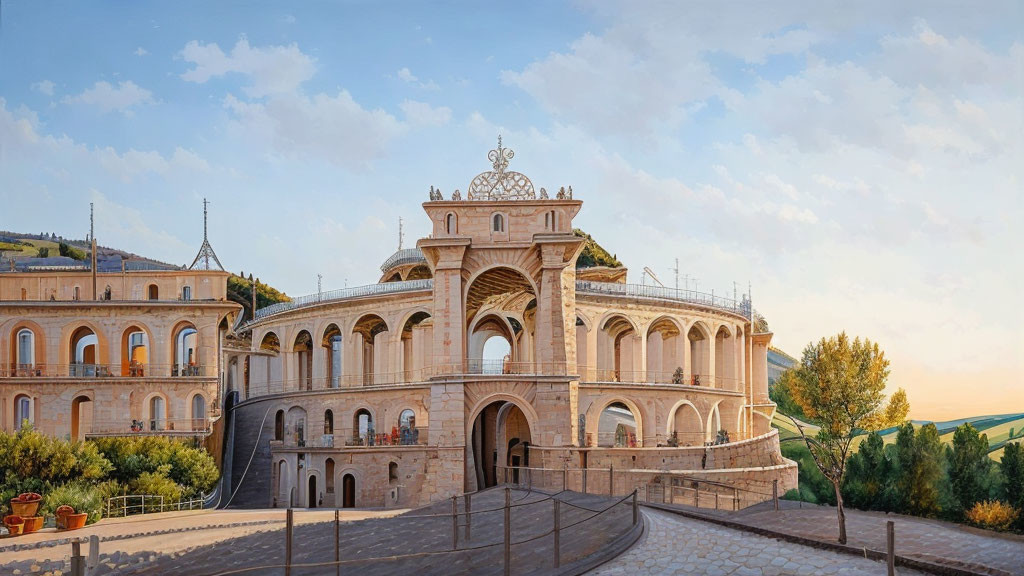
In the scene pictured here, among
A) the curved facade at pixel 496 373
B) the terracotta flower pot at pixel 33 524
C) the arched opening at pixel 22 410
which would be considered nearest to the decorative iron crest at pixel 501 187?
the curved facade at pixel 496 373

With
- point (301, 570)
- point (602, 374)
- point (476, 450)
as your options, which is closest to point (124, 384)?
point (476, 450)

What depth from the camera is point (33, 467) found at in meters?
31.9

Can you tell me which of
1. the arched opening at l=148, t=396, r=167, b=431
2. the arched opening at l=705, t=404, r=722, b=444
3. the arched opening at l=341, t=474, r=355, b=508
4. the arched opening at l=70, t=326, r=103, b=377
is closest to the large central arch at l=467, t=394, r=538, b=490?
the arched opening at l=341, t=474, r=355, b=508

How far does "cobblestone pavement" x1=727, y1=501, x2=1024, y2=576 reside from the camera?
17688 millimetres

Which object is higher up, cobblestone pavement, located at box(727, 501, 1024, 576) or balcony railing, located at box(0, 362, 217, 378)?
balcony railing, located at box(0, 362, 217, 378)

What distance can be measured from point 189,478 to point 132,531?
10.8 m

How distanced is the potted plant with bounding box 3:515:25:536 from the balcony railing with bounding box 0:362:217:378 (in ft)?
58.4

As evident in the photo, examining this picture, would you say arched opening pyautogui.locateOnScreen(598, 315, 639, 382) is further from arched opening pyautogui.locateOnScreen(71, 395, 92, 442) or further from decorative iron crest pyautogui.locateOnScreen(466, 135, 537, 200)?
arched opening pyautogui.locateOnScreen(71, 395, 92, 442)

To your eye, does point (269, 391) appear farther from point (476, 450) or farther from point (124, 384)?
point (476, 450)

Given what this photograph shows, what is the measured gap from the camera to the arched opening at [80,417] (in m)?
43.2

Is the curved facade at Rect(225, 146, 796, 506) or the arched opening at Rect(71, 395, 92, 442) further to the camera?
the arched opening at Rect(71, 395, 92, 442)

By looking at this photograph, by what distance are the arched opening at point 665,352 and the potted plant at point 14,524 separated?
29687 mm

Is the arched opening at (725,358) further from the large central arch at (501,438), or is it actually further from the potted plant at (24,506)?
the potted plant at (24,506)

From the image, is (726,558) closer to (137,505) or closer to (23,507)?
(23,507)
